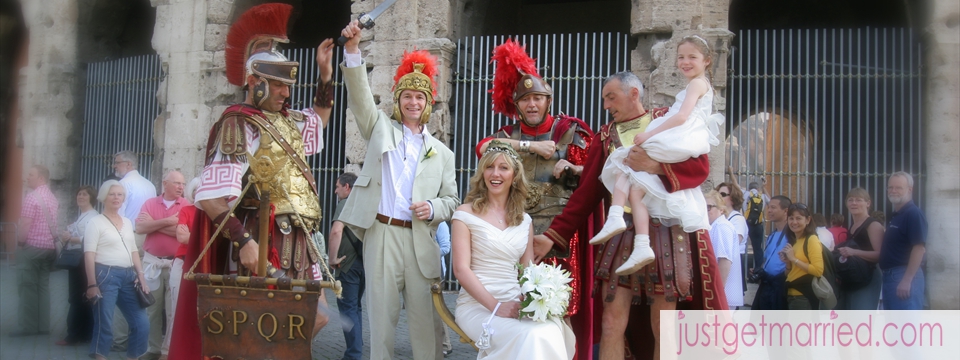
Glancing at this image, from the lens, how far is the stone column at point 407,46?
916cm

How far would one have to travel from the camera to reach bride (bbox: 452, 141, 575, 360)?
12.7 feet

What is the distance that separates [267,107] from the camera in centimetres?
425

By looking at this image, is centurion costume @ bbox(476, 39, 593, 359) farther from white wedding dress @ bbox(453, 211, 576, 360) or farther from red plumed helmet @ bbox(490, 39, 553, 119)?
white wedding dress @ bbox(453, 211, 576, 360)

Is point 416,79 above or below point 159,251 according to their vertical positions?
above

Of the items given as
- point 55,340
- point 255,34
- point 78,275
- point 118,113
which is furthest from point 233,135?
point 118,113

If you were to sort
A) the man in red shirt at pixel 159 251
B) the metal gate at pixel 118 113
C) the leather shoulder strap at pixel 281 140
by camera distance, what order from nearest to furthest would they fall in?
the leather shoulder strap at pixel 281 140, the man in red shirt at pixel 159 251, the metal gate at pixel 118 113

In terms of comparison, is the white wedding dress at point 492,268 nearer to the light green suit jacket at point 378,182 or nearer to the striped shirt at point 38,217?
the light green suit jacket at point 378,182

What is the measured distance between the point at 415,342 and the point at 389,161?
3.20 ft

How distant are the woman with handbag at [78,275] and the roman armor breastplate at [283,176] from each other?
315 cm

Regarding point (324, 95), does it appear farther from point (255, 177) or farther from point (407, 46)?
point (407, 46)

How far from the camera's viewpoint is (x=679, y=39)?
27.3 feet

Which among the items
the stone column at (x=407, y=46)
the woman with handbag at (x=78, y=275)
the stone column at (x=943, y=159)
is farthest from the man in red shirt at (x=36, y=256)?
the stone column at (x=943, y=159)

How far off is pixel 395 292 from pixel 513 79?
145 cm

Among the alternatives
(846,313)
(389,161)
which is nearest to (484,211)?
(389,161)
